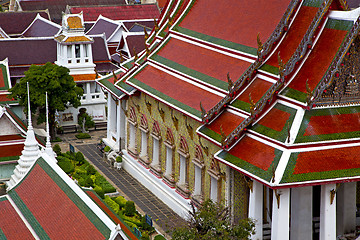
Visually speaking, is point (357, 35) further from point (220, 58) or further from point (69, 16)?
point (69, 16)

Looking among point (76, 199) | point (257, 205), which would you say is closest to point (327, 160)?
point (257, 205)

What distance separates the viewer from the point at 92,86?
55938 millimetres

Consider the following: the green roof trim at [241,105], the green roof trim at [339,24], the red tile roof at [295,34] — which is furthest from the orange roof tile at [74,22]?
the green roof trim at [339,24]

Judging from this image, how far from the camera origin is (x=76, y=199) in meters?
25.6

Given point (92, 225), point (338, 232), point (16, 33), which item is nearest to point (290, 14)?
point (338, 232)

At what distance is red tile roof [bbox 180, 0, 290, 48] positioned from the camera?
34.6 m

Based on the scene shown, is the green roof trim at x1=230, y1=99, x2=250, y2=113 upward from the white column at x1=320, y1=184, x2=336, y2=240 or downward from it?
upward

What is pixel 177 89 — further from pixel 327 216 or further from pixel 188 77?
pixel 327 216

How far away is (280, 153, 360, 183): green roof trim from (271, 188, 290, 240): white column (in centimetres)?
81

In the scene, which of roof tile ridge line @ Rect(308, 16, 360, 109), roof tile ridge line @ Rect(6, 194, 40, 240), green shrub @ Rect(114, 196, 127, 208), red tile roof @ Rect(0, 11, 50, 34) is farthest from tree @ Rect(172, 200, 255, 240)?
red tile roof @ Rect(0, 11, 50, 34)

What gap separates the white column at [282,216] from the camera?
1133 inches

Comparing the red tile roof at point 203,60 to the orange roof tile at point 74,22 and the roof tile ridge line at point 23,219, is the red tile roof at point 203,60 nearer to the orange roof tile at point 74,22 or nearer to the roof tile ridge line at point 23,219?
the roof tile ridge line at point 23,219

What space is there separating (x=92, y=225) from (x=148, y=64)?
2036 cm

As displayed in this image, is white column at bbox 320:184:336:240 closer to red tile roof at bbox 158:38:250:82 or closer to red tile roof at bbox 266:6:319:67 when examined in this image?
red tile roof at bbox 266:6:319:67
